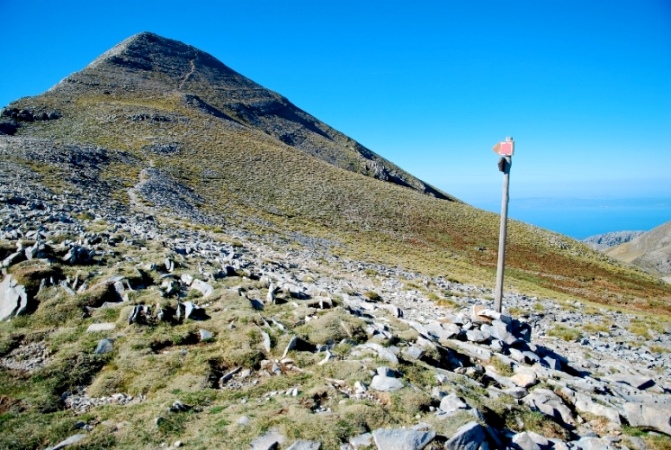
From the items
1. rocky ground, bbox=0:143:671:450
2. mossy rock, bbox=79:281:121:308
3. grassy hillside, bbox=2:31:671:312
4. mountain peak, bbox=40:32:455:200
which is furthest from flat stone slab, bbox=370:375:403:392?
mountain peak, bbox=40:32:455:200

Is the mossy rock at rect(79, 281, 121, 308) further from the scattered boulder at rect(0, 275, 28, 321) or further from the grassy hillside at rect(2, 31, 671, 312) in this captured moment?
the grassy hillside at rect(2, 31, 671, 312)

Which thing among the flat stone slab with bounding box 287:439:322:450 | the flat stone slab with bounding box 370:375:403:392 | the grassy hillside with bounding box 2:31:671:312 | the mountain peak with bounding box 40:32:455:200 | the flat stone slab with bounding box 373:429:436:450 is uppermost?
the mountain peak with bounding box 40:32:455:200

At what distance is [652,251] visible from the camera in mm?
129250

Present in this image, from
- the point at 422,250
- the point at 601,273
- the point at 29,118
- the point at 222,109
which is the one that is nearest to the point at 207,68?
the point at 222,109

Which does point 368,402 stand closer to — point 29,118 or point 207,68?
point 29,118

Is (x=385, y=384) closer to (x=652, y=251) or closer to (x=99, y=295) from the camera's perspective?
(x=99, y=295)

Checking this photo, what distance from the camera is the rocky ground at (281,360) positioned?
6.48 m

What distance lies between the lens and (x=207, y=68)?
116812 mm

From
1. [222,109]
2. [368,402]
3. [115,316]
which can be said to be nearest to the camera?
[368,402]

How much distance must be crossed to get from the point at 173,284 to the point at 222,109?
91.8 metres

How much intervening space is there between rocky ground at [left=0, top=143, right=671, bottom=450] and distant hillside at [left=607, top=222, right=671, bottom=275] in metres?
131

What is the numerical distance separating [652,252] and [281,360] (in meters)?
161

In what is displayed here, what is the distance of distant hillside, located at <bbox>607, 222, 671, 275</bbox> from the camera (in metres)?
116

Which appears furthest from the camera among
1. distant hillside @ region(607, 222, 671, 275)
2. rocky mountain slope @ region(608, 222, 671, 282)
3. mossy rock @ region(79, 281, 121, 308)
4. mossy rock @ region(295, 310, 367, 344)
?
distant hillside @ region(607, 222, 671, 275)
